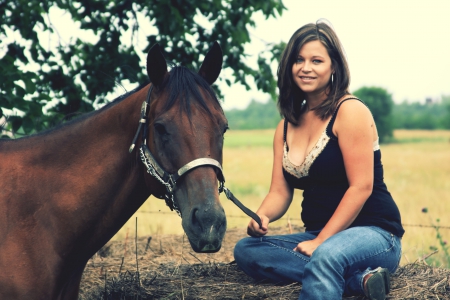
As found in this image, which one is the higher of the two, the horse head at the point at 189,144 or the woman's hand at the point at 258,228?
the horse head at the point at 189,144

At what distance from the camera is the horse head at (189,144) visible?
263 cm

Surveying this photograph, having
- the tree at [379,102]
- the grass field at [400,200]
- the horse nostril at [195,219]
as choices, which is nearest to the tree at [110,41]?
the grass field at [400,200]

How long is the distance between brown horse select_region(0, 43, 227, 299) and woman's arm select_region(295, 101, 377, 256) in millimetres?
835

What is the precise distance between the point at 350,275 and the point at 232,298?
745 mm

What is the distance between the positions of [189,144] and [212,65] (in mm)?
656

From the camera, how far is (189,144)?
2.75 m

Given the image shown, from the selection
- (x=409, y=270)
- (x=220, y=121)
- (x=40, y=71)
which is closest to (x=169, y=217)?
(x=40, y=71)

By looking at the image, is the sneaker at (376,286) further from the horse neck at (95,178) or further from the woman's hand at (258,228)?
the horse neck at (95,178)

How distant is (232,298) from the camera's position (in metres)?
3.27

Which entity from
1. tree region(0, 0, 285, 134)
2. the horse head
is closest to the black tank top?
the horse head

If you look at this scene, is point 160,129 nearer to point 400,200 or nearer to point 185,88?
point 185,88

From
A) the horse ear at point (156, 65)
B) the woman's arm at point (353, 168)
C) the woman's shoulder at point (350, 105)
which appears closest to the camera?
the horse ear at point (156, 65)

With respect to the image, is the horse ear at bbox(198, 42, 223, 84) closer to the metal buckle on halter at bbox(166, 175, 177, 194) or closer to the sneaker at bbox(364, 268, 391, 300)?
the metal buckle on halter at bbox(166, 175, 177, 194)

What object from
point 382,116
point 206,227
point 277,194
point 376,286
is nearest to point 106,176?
point 206,227
